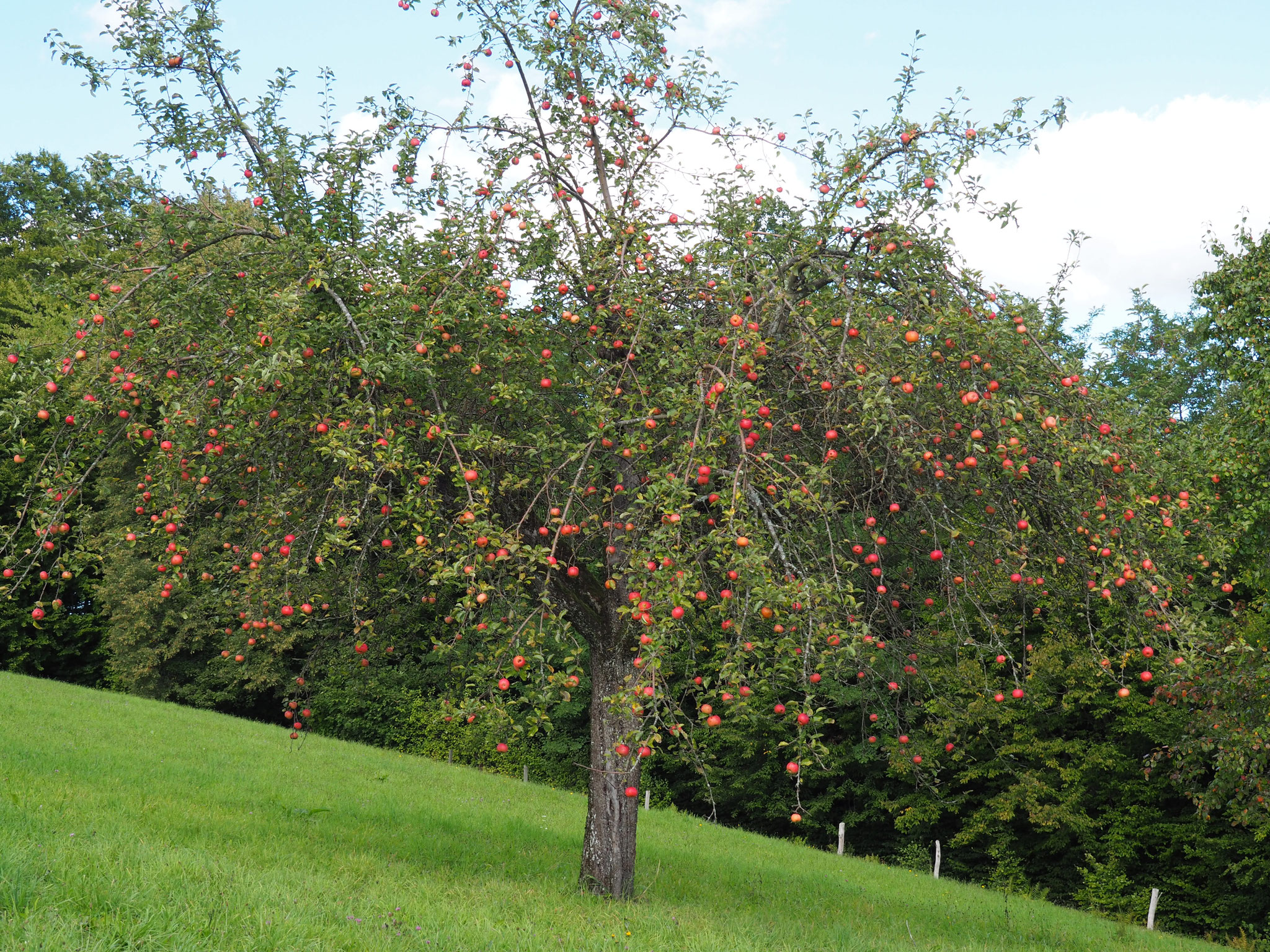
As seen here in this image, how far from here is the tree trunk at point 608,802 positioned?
651 cm

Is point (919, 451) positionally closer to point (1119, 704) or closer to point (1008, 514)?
point (1008, 514)

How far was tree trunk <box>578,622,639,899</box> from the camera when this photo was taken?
651 centimetres

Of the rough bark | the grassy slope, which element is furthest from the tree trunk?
the grassy slope

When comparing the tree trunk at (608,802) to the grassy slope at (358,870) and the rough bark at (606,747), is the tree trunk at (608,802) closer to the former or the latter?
the rough bark at (606,747)

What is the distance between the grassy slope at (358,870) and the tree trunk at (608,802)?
271 millimetres

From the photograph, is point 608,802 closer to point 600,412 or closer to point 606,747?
Answer: point 606,747

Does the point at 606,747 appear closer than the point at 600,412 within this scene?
No

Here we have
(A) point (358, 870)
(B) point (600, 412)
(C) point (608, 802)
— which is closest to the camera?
(B) point (600, 412)

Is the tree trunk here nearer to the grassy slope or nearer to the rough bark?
the rough bark

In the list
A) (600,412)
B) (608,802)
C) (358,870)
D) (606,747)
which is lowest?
(358,870)

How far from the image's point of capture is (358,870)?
6391mm

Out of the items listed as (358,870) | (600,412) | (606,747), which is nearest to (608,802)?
(606,747)

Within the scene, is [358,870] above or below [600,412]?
below

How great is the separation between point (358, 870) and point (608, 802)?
1.80 meters
